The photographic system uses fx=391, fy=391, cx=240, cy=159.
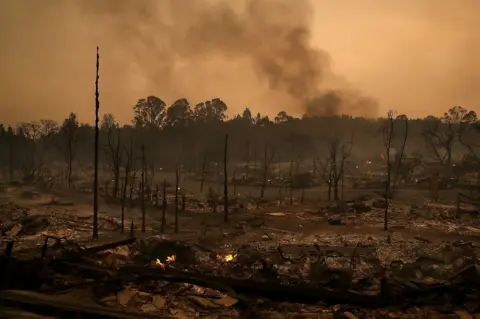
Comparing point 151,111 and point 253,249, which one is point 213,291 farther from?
point 151,111

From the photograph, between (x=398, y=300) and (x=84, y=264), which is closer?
(x=398, y=300)

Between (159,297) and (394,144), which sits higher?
(394,144)

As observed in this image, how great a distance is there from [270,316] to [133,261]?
14.2 ft

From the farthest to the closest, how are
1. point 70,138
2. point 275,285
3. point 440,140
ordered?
1. point 440,140
2. point 70,138
3. point 275,285

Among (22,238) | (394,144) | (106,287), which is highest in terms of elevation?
(394,144)

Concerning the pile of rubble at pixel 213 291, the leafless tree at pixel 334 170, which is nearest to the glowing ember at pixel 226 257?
the pile of rubble at pixel 213 291

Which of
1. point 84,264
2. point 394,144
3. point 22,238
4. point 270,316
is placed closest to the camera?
point 270,316

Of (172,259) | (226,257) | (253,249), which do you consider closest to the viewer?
(172,259)

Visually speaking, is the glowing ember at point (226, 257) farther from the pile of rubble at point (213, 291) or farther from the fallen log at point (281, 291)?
the fallen log at point (281, 291)

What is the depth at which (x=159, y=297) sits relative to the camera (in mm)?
6453

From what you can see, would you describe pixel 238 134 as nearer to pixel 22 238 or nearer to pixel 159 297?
pixel 22 238

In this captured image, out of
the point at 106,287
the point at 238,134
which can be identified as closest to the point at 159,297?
→ the point at 106,287

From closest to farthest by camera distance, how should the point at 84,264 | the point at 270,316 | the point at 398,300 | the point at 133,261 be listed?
the point at 270,316 < the point at 398,300 < the point at 84,264 < the point at 133,261

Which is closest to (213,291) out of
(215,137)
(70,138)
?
(70,138)
